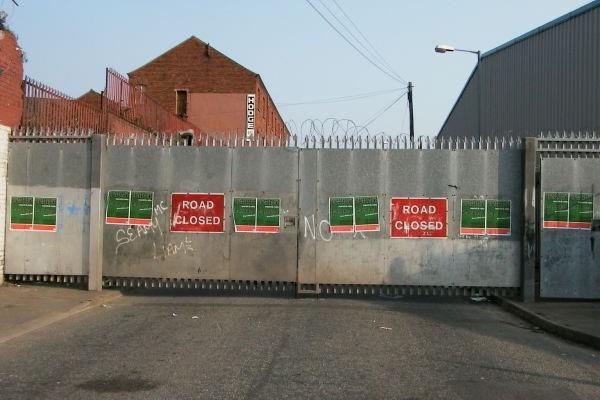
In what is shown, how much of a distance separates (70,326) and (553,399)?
6517mm

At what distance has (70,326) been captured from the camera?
28.9 ft

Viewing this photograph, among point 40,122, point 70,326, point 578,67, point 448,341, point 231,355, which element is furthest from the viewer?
point 578,67

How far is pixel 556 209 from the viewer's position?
11047 millimetres

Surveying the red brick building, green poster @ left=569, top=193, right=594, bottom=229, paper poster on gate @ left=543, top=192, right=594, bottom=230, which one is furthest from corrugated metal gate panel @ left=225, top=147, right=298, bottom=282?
the red brick building

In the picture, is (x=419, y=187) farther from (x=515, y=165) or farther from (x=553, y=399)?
(x=553, y=399)

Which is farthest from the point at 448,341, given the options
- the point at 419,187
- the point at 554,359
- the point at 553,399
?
the point at 419,187

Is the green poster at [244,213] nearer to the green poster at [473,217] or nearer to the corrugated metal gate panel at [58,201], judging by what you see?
the corrugated metal gate panel at [58,201]

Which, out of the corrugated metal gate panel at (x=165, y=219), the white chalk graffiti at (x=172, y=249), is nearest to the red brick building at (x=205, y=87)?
the corrugated metal gate panel at (x=165, y=219)

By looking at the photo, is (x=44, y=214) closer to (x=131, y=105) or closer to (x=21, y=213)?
(x=21, y=213)

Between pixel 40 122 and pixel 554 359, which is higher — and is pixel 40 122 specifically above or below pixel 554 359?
above

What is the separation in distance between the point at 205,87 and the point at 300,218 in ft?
123

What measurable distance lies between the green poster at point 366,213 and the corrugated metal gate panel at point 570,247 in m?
3.01

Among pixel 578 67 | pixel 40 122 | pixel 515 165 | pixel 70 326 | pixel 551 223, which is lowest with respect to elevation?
pixel 70 326

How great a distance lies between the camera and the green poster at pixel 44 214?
11.7 meters
